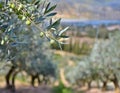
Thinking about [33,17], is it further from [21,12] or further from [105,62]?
[105,62]

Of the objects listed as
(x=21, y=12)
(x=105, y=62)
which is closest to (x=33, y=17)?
(x=21, y=12)

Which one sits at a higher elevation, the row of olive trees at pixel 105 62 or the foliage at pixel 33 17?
the foliage at pixel 33 17

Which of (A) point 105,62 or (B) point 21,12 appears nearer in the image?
(B) point 21,12

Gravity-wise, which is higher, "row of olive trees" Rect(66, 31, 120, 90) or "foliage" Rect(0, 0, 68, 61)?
"foliage" Rect(0, 0, 68, 61)

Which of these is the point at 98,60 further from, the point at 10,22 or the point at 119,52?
the point at 10,22

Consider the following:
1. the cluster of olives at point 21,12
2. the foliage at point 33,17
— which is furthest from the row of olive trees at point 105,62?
the cluster of olives at point 21,12

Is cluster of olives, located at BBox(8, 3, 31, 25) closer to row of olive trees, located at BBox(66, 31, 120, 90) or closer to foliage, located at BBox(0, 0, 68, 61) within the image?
foliage, located at BBox(0, 0, 68, 61)

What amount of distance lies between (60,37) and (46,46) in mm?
20614

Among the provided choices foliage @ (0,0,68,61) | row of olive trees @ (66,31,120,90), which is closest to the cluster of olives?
foliage @ (0,0,68,61)

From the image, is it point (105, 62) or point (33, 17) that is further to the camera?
point (105, 62)

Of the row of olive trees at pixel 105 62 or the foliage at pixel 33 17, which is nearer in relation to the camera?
the foliage at pixel 33 17

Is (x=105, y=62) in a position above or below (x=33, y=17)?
below

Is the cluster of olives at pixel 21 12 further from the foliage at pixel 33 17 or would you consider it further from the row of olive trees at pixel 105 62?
the row of olive trees at pixel 105 62

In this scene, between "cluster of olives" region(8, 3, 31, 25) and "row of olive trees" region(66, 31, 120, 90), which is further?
"row of olive trees" region(66, 31, 120, 90)
